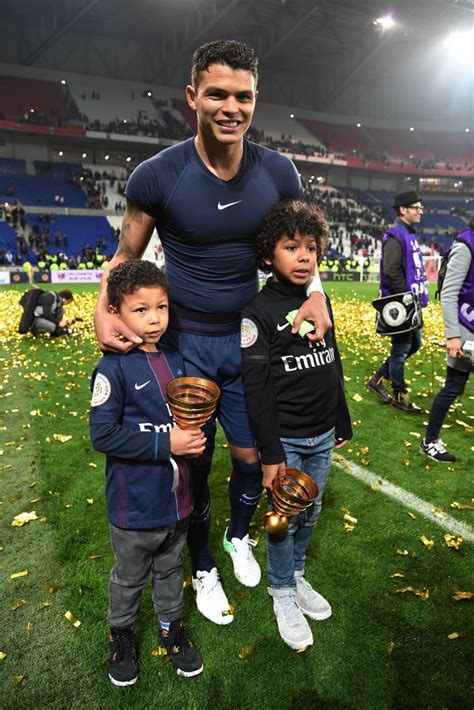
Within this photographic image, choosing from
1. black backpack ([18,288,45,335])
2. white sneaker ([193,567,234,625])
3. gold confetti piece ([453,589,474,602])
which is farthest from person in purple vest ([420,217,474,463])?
black backpack ([18,288,45,335])

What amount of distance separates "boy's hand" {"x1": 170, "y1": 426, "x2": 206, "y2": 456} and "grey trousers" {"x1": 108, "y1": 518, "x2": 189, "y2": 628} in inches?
18.2

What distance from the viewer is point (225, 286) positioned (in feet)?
8.19

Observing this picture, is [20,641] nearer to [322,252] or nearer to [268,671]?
[268,671]

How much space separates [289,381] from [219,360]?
15.0 inches

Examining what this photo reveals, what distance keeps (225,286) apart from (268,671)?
188cm

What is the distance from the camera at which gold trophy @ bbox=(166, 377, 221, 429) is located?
187cm

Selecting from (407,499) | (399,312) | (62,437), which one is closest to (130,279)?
(407,499)

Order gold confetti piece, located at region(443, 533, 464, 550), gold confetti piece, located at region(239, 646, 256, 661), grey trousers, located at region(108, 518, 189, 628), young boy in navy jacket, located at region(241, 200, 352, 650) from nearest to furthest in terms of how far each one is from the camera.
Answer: grey trousers, located at region(108, 518, 189, 628)
young boy in navy jacket, located at region(241, 200, 352, 650)
gold confetti piece, located at region(239, 646, 256, 661)
gold confetti piece, located at region(443, 533, 464, 550)

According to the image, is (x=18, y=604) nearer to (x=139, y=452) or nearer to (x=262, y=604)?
(x=262, y=604)

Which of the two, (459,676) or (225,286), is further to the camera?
(225,286)

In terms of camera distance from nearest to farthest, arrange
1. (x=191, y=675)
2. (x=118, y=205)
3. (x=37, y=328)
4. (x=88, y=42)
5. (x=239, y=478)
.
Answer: (x=191, y=675)
(x=239, y=478)
(x=37, y=328)
(x=118, y=205)
(x=88, y=42)

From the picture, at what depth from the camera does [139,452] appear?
2.00 metres

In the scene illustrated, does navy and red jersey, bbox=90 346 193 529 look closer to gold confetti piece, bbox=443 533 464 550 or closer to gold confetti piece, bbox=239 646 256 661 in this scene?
gold confetti piece, bbox=239 646 256 661

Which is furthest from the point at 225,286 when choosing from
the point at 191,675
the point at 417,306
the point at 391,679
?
the point at 417,306
